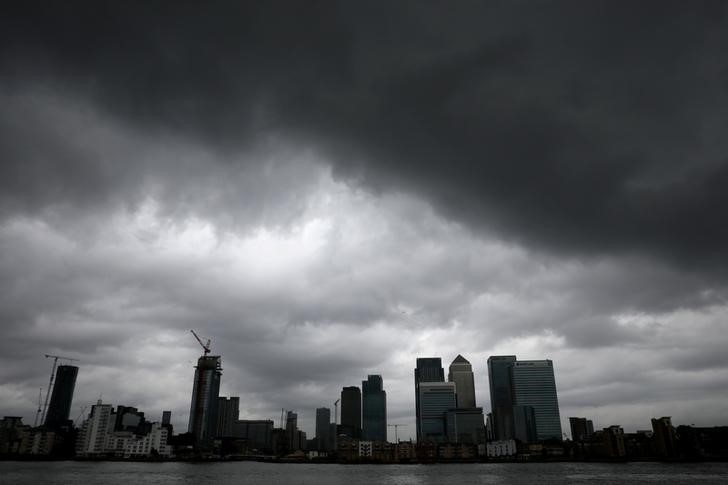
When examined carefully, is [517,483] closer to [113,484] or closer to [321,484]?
[321,484]

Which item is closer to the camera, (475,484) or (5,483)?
(5,483)

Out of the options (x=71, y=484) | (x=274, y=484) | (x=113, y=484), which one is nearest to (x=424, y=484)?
(x=274, y=484)

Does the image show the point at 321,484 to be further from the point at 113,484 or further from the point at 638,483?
the point at 638,483

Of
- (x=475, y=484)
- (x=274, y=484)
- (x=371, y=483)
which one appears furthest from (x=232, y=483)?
(x=475, y=484)

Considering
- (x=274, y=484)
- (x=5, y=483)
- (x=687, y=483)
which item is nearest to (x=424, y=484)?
(x=274, y=484)

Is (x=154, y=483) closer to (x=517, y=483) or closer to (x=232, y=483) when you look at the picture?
(x=232, y=483)

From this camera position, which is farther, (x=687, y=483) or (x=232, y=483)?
(x=232, y=483)

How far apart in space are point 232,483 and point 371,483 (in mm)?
37399

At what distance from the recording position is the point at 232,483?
135375 mm

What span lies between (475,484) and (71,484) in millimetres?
100847

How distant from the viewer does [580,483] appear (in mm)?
130750

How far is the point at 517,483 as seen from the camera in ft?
437

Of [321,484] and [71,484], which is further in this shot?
[321,484]

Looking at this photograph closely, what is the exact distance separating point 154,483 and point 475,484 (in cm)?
8388
